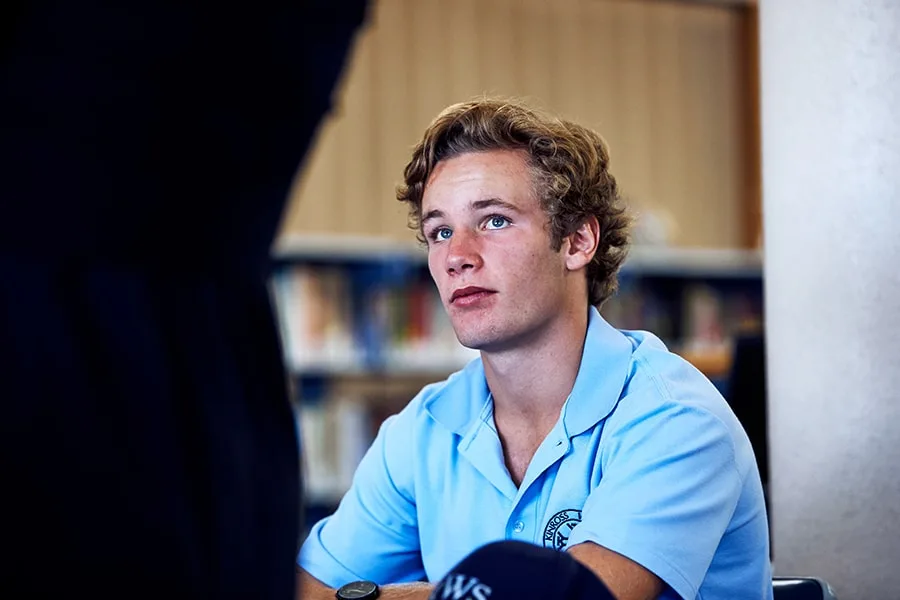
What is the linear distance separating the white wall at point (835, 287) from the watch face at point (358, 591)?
84 centimetres

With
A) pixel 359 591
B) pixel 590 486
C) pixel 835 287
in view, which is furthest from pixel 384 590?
pixel 835 287

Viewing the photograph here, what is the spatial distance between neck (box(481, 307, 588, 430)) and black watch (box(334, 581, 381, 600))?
38cm

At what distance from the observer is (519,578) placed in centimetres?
97

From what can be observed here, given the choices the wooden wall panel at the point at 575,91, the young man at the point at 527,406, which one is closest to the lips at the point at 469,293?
the young man at the point at 527,406

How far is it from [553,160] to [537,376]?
39 cm

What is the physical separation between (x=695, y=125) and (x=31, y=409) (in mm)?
5714

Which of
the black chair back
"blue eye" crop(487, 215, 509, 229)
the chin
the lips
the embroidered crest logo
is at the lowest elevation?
the black chair back

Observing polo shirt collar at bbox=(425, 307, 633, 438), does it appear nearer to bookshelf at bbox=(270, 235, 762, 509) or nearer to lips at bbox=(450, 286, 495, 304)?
lips at bbox=(450, 286, 495, 304)

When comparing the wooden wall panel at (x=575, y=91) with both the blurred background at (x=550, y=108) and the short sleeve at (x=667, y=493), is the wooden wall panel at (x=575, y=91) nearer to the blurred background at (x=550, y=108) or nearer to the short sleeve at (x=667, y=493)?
the blurred background at (x=550, y=108)

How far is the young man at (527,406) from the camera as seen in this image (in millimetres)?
1519

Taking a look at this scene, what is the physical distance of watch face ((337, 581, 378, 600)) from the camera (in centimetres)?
158

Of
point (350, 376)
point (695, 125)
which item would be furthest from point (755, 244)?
point (350, 376)

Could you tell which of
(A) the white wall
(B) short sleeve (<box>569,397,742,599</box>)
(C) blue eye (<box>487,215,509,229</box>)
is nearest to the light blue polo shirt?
(B) short sleeve (<box>569,397,742,599</box>)

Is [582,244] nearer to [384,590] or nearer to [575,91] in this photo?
[384,590]
